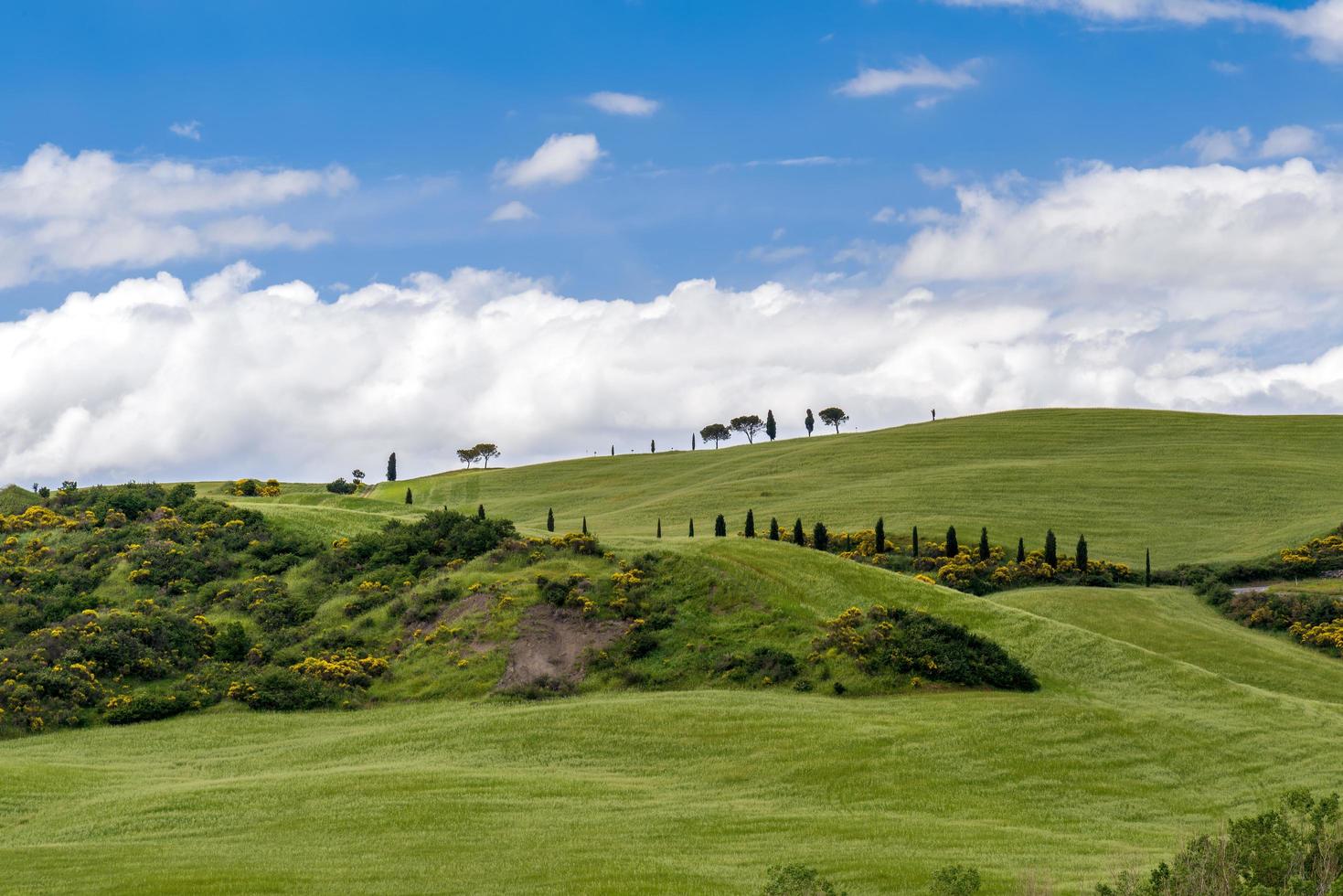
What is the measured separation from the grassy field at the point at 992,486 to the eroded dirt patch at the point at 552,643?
26.0m

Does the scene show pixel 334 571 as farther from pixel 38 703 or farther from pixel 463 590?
pixel 38 703

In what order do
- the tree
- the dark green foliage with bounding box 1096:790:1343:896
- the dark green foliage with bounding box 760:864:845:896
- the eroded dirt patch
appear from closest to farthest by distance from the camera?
1. the dark green foliage with bounding box 760:864:845:896
2. the dark green foliage with bounding box 1096:790:1343:896
3. the eroded dirt patch
4. the tree

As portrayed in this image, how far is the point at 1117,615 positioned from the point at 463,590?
41.4 m

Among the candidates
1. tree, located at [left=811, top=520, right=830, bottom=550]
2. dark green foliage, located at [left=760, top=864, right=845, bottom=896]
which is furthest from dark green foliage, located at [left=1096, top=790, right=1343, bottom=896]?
tree, located at [left=811, top=520, right=830, bottom=550]

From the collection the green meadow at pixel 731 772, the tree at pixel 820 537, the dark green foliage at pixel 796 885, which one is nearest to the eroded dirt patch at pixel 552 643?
the green meadow at pixel 731 772

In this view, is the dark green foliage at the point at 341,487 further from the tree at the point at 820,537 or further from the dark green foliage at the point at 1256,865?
the dark green foliage at the point at 1256,865

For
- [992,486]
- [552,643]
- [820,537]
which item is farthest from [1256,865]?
[992,486]

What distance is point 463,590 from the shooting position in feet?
233

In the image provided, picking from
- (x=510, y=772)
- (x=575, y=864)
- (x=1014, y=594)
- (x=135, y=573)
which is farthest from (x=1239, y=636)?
(x=135, y=573)

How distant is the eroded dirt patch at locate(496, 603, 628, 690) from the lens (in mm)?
61250

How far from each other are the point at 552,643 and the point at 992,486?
79.3m

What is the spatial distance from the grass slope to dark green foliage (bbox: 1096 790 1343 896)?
4.83 meters

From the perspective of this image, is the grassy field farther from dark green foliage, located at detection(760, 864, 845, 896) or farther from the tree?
dark green foliage, located at detection(760, 864, 845, 896)

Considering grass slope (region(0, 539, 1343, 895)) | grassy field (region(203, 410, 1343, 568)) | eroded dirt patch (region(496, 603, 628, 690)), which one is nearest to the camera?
grass slope (region(0, 539, 1343, 895))
